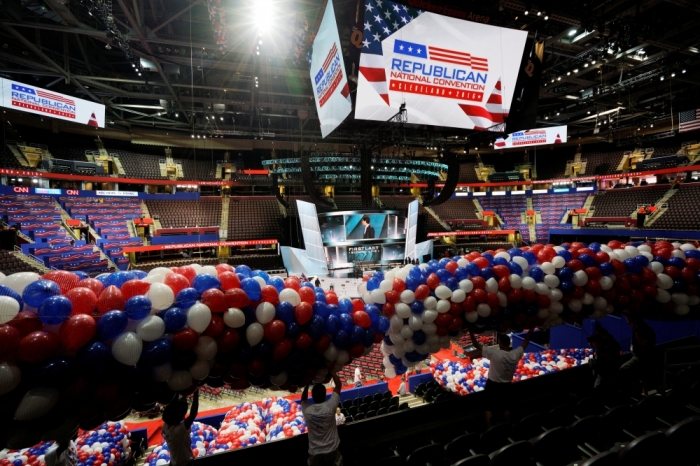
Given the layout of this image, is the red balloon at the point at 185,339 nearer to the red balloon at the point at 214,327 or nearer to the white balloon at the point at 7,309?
the red balloon at the point at 214,327

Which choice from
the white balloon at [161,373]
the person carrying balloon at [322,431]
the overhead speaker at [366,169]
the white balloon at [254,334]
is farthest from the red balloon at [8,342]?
the overhead speaker at [366,169]

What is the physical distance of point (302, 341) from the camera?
8.77 feet

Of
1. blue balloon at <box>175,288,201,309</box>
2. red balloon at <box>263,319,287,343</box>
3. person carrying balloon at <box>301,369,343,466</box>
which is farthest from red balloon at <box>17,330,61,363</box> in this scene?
person carrying balloon at <box>301,369,343,466</box>

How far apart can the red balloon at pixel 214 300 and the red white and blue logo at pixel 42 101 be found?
1600cm

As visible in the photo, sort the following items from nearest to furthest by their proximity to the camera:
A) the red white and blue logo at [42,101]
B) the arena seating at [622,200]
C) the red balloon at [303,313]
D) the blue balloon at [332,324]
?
the red balloon at [303,313], the blue balloon at [332,324], the red white and blue logo at [42,101], the arena seating at [622,200]

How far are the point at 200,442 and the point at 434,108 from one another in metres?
7.37

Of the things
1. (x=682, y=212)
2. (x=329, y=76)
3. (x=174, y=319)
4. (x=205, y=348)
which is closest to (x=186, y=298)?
(x=174, y=319)

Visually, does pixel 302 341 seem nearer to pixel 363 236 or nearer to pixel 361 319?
pixel 361 319

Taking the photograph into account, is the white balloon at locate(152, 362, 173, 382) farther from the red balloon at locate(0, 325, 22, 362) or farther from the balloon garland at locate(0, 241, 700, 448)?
the red balloon at locate(0, 325, 22, 362)

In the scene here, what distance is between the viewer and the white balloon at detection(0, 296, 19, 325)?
1.79m

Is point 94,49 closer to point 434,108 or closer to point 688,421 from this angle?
point 434,108

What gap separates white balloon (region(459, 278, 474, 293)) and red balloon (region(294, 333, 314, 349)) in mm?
1818

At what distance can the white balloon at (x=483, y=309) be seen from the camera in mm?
3500

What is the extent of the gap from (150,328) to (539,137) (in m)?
24.0
